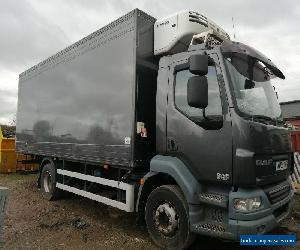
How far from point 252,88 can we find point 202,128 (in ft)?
3.05

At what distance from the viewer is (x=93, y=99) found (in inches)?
252

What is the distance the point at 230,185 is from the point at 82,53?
14.0 ft

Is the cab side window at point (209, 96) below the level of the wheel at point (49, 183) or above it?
above

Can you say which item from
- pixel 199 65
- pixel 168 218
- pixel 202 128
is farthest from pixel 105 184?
pixel 199 65

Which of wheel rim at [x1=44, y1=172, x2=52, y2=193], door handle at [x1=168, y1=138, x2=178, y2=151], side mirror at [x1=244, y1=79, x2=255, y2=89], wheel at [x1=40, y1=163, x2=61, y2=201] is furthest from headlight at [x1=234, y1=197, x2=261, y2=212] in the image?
wheel rim at [x1=44, y1=172, x2=52, y2=193]

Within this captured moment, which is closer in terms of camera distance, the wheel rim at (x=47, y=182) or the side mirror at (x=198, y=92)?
the side mirror at (x=198, y=92)

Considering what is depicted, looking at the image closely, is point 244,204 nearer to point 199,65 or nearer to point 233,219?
point 233,219

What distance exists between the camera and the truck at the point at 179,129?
14.0ft

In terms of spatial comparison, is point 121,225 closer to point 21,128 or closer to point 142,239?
point 142,239

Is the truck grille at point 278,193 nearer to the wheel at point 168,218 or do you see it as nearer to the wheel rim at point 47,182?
the wheel at point 168,218

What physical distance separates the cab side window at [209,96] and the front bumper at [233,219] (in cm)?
110

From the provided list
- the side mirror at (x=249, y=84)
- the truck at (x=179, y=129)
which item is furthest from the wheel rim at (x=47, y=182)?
the side mirror at (x=249, y=84)

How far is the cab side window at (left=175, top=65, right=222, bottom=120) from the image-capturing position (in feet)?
14.6

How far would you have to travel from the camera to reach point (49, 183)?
8523 mm
